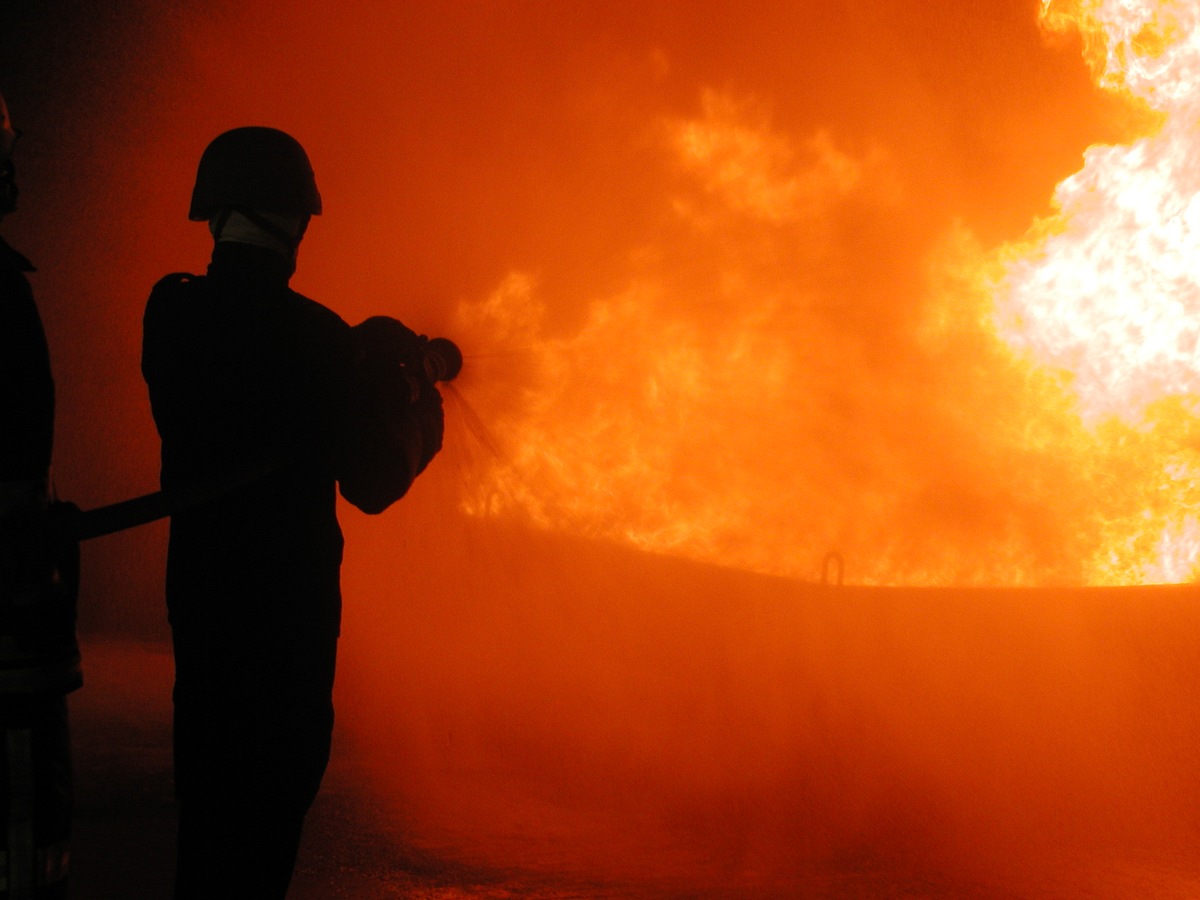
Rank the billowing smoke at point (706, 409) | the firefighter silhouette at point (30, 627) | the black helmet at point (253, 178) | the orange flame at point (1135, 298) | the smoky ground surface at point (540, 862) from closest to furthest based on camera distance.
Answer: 1. the firefighter silhouette at point (30, 627)
2. the black helmet at point (253, 178)
3. the smoky ground surface at point (540, 862)
4. the billowing smoke at point (706, 409)
5. the orange flame at point (1135, 298)

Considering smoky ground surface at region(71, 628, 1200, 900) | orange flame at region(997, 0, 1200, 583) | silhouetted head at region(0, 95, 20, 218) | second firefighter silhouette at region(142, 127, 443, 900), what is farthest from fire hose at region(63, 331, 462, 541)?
orange flame at region(997, 0, 1200, 583)

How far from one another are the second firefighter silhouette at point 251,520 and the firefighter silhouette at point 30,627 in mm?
244

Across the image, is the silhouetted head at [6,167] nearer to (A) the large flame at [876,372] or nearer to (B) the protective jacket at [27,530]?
(B) the protective jacket at [27,530]

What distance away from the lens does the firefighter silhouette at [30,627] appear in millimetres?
1825

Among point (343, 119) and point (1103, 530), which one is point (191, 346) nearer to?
point (1103, 530)

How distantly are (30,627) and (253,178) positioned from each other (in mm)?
1035

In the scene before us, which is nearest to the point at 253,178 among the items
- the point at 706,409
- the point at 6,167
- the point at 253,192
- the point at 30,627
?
the point at 253,192

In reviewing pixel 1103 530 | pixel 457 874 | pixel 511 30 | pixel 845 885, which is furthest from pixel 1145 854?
pixel 511 30

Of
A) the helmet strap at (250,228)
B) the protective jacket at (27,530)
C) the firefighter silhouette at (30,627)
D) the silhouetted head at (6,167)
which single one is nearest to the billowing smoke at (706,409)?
the firefighter silhouette at (30,627)

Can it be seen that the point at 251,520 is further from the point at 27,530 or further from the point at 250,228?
the point at 250,228

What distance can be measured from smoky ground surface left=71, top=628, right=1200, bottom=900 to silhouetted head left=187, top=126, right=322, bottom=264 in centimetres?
237

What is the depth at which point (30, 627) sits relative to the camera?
185cm

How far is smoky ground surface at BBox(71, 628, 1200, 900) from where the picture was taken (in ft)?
11.9

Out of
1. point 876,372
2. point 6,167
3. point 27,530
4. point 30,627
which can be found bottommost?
point 30,627
